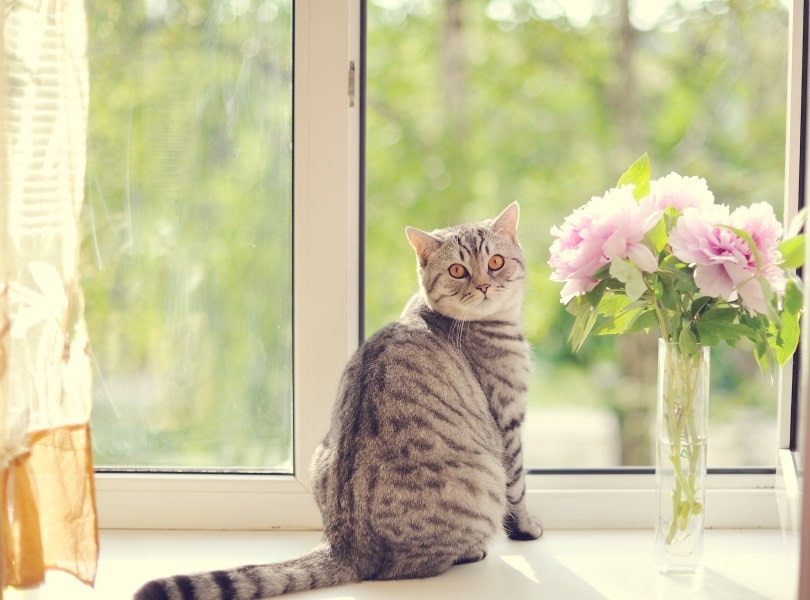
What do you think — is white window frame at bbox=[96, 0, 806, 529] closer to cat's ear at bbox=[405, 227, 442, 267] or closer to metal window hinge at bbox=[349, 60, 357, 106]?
metal window hinge at bbox=[349, 60, 357, 106]

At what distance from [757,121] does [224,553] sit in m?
3.08

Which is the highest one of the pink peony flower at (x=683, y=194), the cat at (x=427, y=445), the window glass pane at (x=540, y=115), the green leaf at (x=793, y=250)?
the window glass pane at (x=540, y=115)

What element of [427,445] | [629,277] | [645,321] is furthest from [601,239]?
[427,445]

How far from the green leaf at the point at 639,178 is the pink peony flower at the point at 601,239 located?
0.03m

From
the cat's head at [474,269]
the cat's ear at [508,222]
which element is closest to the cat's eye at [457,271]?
the cat's head at [474,269]

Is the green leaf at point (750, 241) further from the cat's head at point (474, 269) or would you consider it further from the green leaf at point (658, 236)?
the cat's head at point (474, 269)

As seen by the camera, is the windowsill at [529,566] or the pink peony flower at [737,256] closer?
the pink peony flower at [737,256]

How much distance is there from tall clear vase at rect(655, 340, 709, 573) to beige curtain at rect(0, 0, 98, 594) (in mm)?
839

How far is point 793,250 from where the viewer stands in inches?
42.5

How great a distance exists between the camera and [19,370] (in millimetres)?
1106

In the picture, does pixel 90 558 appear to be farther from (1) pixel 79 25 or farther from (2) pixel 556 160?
(2) pixel 556 160

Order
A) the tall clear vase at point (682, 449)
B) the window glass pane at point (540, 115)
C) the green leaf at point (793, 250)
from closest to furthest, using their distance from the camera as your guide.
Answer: the green leaf at point (793, 250) < the tall clear vase at point (682, 449) < the window glass pane at point (540, 115)

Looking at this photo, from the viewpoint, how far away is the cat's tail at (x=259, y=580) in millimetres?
1183

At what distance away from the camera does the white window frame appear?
1610 mm
